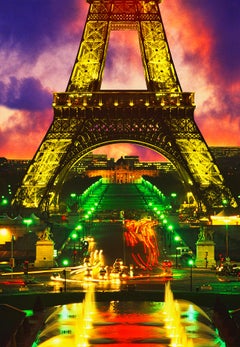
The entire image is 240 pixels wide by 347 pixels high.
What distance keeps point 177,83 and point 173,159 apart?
7124 mm

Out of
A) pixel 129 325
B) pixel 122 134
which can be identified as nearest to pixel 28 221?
pixel 122 134

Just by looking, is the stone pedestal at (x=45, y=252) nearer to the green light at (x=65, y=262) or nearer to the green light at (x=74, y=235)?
the green light at (x=65, y=262)

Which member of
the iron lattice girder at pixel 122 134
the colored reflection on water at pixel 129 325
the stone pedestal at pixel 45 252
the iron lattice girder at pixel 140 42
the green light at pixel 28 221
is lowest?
the colored reflection on water at pixel 129 325

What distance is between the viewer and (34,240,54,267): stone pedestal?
59.3m

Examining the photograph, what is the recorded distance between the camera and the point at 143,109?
3169 inches

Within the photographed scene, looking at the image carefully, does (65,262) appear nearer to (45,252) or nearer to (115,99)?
(45,252)

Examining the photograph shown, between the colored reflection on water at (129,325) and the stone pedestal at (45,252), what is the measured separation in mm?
18120

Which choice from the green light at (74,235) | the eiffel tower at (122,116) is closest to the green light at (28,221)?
the green light at (74,235)

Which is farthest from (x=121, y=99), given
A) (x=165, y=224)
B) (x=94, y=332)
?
(x=94, y=332)

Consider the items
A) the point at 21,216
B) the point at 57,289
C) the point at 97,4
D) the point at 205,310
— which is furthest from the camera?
the point at 97,4

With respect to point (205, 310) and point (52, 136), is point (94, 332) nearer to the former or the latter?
point (205, 310)

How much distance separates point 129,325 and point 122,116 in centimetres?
4711

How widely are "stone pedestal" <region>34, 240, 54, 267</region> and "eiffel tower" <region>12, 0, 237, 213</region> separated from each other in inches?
708

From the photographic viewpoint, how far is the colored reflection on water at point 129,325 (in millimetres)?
32094
